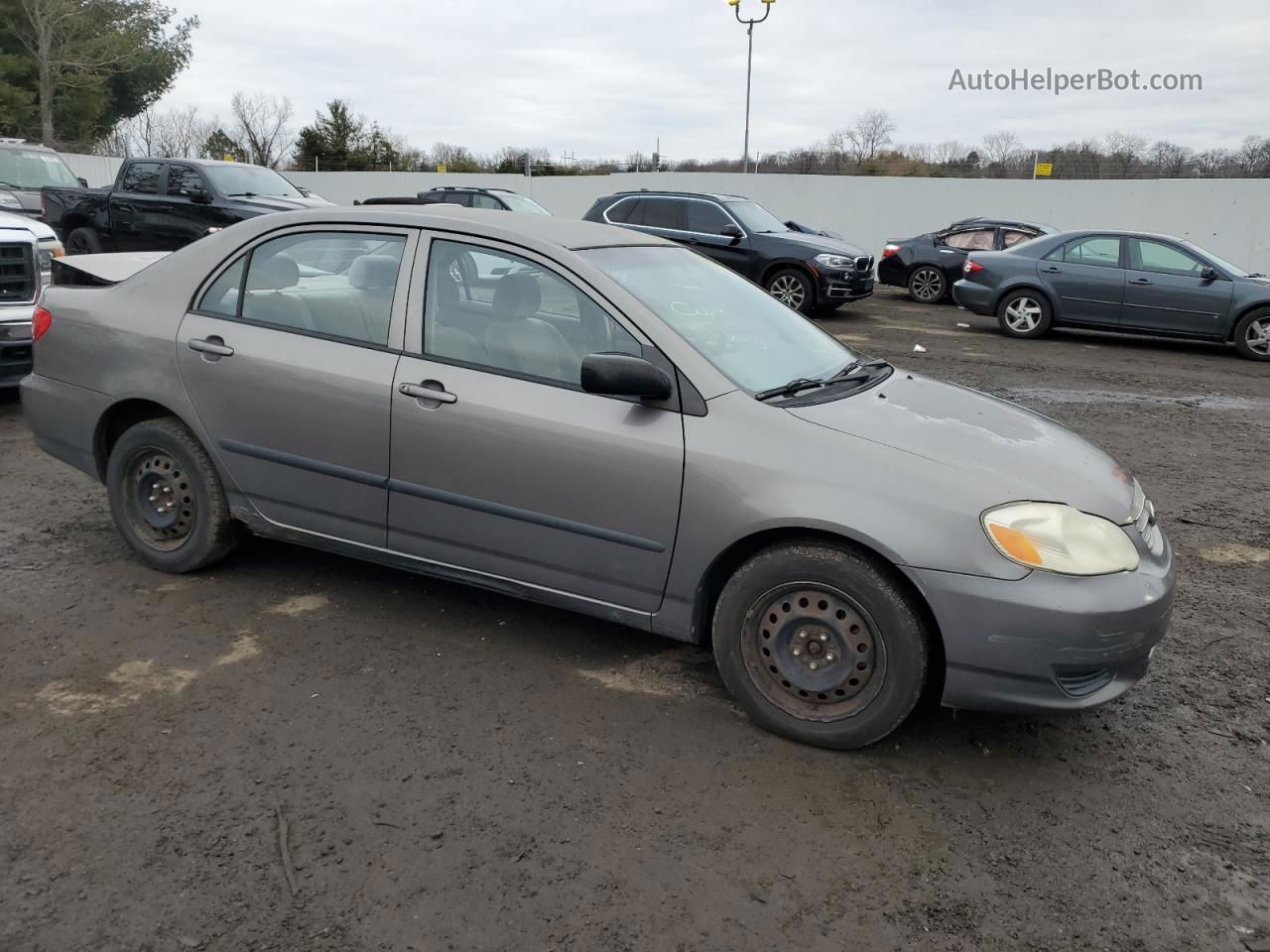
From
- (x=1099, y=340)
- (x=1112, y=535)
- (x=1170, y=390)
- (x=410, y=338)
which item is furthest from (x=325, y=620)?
(x=1099, y=340)

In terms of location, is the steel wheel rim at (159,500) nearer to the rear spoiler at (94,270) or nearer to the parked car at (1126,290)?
the rear spoiler at (94,270)

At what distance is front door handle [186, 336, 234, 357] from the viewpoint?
4.05 metres

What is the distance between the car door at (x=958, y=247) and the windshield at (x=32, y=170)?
1432cm

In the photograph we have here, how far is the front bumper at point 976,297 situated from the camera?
→ 45.8 ft

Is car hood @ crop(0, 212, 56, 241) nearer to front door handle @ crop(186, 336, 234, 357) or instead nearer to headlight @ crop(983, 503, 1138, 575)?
front door handle @ crop(186, 336, 234, 357)

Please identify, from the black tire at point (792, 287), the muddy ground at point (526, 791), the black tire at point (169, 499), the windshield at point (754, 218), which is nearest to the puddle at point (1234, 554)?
the muddy ground at point (526, 791)

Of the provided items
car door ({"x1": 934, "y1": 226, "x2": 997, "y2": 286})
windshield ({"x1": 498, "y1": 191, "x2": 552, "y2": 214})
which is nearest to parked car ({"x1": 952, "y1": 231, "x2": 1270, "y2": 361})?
car door ({"x1": 934, "y1": 226, "x2": 997, "y2": 286})

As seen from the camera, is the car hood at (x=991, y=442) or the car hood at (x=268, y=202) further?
the car hood at (x=268, y=202)

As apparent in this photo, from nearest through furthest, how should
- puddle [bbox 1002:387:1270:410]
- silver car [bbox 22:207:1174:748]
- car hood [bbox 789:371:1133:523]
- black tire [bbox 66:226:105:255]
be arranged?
silver car [bbox 22:207:1174:748] → car hood [bbox 789:371:1133:523] → puddle [bbox 1002:387:1270:410] → black tire [bbox 66:226:105:255]

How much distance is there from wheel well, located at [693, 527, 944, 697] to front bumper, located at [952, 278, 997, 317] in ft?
37.9

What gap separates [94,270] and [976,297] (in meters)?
12.0

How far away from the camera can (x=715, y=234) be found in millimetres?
14789

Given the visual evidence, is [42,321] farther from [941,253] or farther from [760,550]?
[941,253]

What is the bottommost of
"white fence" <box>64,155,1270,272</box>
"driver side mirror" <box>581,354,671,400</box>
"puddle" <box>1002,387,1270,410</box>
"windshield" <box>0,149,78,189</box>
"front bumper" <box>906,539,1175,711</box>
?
"front bumper" <box>906,539,1175,711</box>
